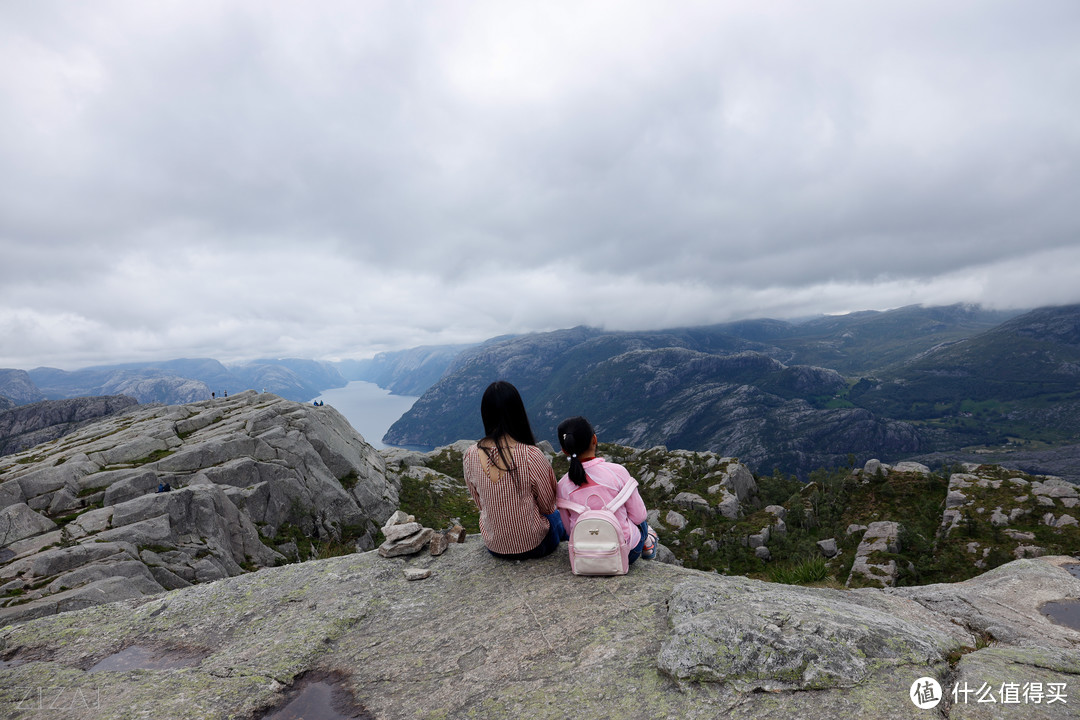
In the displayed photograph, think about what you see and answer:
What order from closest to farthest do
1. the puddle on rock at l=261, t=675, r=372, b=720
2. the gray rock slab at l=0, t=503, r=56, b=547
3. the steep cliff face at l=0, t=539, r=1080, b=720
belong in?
1. the steep cliff face at l=0, t=539, r=1080, b=720
2. the puddle on rock at l=261, t=675, r=372, b=720
3. the gray rock slab at l=0, t=503, r=56, b=547

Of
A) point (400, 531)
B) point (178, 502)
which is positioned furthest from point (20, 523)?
point (400, 531)

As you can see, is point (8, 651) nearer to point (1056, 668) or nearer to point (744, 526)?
point (1056, 668)

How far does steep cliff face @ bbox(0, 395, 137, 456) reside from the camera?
16725 cm

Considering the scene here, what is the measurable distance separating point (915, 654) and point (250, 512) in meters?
34.5

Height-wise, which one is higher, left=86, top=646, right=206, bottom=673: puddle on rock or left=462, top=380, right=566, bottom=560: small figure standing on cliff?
left=462, top=380, right=566, bottom=560: small figure standing on cliff

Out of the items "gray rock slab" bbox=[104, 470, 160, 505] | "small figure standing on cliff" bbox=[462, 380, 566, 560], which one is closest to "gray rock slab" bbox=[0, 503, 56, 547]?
"gray rock slab" bbox=[104, 470, 160, 505]

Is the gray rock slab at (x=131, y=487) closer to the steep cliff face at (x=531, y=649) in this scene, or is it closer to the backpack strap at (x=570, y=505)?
the steep cliff face at (x=531, y=649)

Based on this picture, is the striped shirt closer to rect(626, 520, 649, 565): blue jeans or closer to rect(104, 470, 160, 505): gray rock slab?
rect(626, 520, 649, 565): blue jeans

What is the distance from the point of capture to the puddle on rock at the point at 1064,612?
1080cm

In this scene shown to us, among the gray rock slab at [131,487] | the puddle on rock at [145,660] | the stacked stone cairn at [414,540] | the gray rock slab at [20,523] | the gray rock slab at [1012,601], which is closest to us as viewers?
the puddle on rock at [145,660]

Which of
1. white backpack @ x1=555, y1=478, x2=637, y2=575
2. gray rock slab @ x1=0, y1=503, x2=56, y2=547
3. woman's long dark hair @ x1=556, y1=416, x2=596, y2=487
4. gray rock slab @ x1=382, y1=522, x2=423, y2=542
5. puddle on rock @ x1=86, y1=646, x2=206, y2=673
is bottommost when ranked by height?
gray rock slab @ x1=0, y1=503, x2=56, y2=547

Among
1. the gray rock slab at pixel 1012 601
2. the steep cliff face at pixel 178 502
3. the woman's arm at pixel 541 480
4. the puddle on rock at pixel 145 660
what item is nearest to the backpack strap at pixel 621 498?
the woman's arm at pixel 541 480

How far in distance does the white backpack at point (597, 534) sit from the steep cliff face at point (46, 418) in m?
240

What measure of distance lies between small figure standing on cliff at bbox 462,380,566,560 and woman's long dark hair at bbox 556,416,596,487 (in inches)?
22.2
